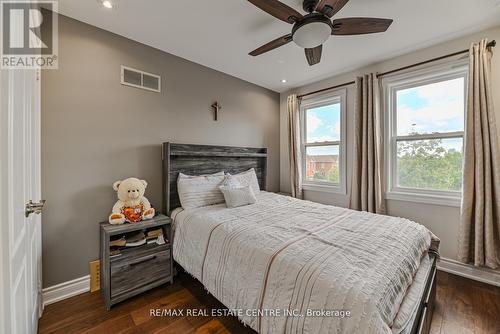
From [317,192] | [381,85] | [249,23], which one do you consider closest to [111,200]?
[249,23]

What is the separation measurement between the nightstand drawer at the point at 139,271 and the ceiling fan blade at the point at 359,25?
99.9 inches

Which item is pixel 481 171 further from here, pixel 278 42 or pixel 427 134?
pixel 278 42

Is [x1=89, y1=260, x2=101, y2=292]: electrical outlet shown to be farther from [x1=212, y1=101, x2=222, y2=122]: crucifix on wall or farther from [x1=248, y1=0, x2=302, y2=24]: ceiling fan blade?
[x1=248, y1=0, x2=302, y2=24]: ceiling fan blade

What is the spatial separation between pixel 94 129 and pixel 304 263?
7.40 ft

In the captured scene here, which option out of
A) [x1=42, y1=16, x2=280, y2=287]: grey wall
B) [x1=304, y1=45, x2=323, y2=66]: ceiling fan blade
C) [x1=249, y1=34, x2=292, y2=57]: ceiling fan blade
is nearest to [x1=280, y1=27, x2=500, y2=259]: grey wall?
[x1=304, y1=45, x2=323, y2=66]: ceiling fan blade

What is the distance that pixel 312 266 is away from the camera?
3.71 feet

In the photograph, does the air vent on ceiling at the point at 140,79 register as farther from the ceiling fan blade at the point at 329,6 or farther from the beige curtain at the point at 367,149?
the beige curtain at the point at 367,149

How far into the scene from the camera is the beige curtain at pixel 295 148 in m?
3.63

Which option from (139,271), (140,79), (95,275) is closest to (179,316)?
(139,271)

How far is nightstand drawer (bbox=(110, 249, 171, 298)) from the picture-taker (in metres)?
1.78

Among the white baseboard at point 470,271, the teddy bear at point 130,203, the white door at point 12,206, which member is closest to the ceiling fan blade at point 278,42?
the white door at point 12,206

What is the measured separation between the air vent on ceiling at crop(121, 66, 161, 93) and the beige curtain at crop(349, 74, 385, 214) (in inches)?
104

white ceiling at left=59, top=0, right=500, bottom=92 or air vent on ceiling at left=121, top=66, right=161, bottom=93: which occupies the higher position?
white ceiling at left=59, top=0, right=500, bottom=92

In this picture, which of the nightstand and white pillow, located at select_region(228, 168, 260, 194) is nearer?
the nightstand
